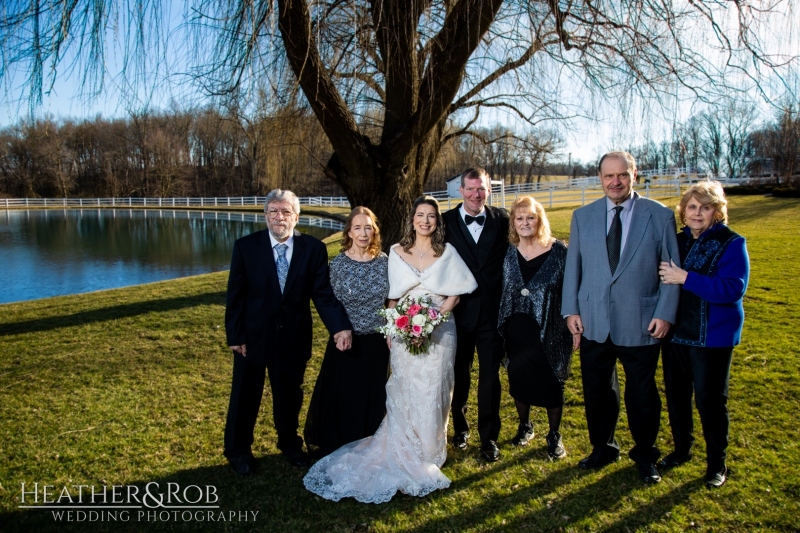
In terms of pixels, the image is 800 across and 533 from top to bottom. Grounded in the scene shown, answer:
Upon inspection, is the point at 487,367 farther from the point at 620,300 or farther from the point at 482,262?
the point at 620,300

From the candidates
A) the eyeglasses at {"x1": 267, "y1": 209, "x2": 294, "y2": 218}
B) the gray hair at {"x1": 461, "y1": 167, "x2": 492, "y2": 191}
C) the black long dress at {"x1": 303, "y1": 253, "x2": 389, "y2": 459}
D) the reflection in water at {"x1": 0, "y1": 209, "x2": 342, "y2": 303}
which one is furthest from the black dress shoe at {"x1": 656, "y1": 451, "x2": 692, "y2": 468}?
the reflection in water at {"x1": 0, "y1": 209, "x2": 342, "y2": 303}

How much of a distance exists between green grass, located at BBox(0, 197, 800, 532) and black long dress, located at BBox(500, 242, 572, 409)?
0.56 metres

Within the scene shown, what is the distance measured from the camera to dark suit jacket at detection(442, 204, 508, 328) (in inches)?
156

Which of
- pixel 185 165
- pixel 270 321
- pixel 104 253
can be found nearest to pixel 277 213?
pixel 270 321

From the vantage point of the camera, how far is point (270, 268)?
378cm

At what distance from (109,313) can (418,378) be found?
23.3ft

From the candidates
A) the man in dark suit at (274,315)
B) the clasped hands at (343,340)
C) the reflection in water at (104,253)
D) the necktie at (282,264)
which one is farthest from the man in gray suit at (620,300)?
the reflection in water at (104,253)

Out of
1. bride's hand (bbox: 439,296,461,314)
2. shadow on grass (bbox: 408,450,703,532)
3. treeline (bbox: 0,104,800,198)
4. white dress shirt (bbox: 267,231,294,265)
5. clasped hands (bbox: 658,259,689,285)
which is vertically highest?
treeline (bbox: 0,104,800,198)

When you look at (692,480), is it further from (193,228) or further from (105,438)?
(193,228)

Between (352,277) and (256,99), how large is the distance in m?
2.65

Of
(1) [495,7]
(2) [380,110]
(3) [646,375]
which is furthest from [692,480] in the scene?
(2) [380,110]

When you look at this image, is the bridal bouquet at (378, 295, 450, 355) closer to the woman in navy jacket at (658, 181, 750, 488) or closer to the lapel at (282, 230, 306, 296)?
the lapel at (282, 230, 306, 296)

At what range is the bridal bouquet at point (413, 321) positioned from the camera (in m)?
3.63

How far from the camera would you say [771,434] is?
4.14 meters
